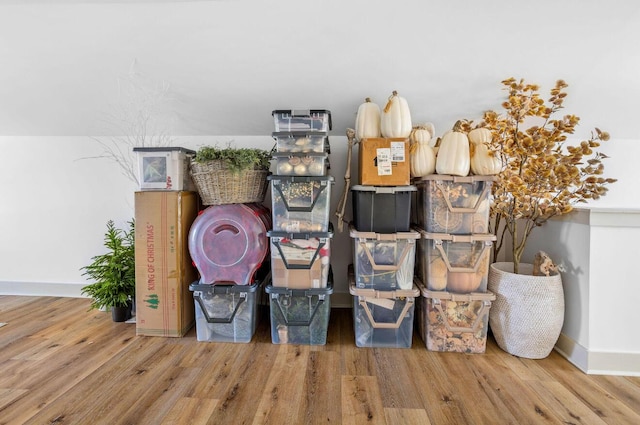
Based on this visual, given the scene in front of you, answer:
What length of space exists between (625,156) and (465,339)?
5.96ft

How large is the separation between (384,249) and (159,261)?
4.40ft

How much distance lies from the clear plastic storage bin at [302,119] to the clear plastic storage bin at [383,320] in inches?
38.0

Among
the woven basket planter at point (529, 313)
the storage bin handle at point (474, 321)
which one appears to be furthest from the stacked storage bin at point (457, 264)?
the woven basket planter at point (529, 313)

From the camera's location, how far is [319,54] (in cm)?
179

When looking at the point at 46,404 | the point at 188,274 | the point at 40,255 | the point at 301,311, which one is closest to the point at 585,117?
the point at 301,311

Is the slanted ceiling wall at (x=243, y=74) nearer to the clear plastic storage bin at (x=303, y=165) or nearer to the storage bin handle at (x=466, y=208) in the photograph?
the clear plastic storage bin at (x=303, y=165)

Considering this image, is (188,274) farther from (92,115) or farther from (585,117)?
(585,117)

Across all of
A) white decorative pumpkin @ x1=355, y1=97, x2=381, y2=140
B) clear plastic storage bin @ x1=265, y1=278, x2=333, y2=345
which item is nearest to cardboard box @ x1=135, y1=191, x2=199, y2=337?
clear plastic storage bin @ x1=265, y1=278, x2=333, y2=345

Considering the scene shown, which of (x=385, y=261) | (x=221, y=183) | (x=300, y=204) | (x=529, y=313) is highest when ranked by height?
(x=221, y=183)

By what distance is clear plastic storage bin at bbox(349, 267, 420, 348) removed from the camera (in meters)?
1.75

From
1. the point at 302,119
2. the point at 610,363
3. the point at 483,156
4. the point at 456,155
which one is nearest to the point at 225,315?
the point at 302,119

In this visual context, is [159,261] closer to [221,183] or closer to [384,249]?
[221,183]

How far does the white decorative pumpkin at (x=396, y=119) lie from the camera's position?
5.69 feet

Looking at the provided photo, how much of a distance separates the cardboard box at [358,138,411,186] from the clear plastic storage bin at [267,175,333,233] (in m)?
0.24
